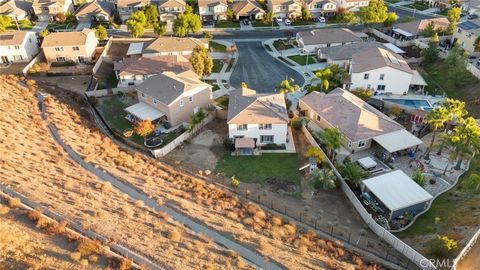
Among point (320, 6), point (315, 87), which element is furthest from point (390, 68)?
point (320, 6)

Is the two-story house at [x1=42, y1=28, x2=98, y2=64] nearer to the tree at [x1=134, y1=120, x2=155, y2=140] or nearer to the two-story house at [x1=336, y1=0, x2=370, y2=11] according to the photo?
the tree at [x1=134, y1=120, x2=155, y2=140]

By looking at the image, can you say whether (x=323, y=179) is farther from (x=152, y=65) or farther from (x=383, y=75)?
(x=152, y=65)

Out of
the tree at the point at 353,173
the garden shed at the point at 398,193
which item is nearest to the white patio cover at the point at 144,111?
the tree at the point at 353,173

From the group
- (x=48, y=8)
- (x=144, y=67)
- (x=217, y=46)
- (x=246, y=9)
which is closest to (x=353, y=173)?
(x=144, y=67)

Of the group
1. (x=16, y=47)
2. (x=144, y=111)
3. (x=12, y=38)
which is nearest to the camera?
(x=144, y=111)

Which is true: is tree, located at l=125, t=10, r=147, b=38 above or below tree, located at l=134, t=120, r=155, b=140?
above

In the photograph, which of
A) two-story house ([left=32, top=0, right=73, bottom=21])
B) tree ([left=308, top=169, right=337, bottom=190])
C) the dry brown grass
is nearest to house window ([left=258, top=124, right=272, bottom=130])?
tree ([left=308, top=169, right=337, bottom=190])

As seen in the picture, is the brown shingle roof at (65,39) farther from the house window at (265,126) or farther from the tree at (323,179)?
the tree at (323,179)
